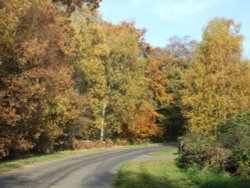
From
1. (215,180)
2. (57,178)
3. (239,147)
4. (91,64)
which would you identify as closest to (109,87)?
(91,64)

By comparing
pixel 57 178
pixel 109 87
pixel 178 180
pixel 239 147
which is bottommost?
pixel 178 180

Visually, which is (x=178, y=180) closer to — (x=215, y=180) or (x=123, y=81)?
(x=215, y=180)

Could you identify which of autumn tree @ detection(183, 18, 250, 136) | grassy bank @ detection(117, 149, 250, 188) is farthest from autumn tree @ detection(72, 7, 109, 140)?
grassy bank @ detection(117, 149, 250, 188)

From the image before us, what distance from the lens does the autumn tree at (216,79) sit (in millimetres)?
36688

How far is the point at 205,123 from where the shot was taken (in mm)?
38438

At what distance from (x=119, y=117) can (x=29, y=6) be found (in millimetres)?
28299

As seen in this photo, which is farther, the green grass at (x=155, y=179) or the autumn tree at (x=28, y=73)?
the autumn tree at (x=28, y=73)

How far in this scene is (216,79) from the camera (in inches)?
1454

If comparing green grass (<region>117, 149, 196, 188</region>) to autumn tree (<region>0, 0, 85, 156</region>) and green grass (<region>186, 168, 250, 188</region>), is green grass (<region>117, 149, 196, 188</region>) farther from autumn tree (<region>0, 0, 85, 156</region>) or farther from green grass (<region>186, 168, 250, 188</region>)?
autumn tree (<region>0, 0, 85, 156</region>)

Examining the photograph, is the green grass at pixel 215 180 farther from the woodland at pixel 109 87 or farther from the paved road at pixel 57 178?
the paved road at pixel 57 178

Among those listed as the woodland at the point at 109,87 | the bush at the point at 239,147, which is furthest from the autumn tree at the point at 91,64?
the bush at the point at 239,147

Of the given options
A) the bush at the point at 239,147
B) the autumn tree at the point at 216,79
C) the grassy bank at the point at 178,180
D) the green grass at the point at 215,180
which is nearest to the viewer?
the green grass at the point at 215,180

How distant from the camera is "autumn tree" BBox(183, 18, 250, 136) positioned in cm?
3669

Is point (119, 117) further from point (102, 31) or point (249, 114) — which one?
point (249, 114)
